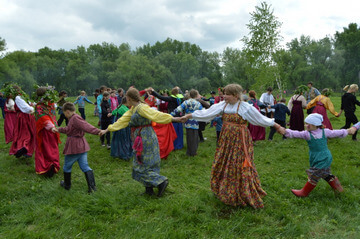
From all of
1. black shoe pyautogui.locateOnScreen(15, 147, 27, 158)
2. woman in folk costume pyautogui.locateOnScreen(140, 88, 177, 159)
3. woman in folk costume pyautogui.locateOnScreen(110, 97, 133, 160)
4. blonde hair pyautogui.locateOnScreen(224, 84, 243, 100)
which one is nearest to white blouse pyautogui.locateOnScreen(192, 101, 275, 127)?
blonde hair pyautogui.locateOnScreen(224, 84, 243, 100)

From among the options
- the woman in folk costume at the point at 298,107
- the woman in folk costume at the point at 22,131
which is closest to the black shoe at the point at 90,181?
the woman in folk costume at the point at 22,131

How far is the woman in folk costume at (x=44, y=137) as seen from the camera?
19.2 feet

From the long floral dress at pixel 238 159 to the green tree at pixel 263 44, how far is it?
18.6 m

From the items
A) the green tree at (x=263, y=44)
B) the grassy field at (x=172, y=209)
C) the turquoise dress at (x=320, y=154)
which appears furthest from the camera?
the green tree at (x=263, y=44)

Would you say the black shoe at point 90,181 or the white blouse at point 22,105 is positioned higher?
the white blouse at point 22,105

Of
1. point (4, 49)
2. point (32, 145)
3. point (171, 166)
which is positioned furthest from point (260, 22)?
point (4, 49)

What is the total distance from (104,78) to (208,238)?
211ft

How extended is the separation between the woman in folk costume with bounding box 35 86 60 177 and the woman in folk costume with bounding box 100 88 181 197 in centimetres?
226

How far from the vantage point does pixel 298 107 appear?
959 cm

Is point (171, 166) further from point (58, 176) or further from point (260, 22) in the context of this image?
point (260, 22)

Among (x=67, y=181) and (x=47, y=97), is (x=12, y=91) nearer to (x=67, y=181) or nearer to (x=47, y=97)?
(x=47, y=97)

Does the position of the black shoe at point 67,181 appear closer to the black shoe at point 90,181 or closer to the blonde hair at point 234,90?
the black shoe at point 90,181

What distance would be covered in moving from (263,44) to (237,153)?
20.4m

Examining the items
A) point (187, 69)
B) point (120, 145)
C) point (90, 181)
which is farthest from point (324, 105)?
point (187, 69)
